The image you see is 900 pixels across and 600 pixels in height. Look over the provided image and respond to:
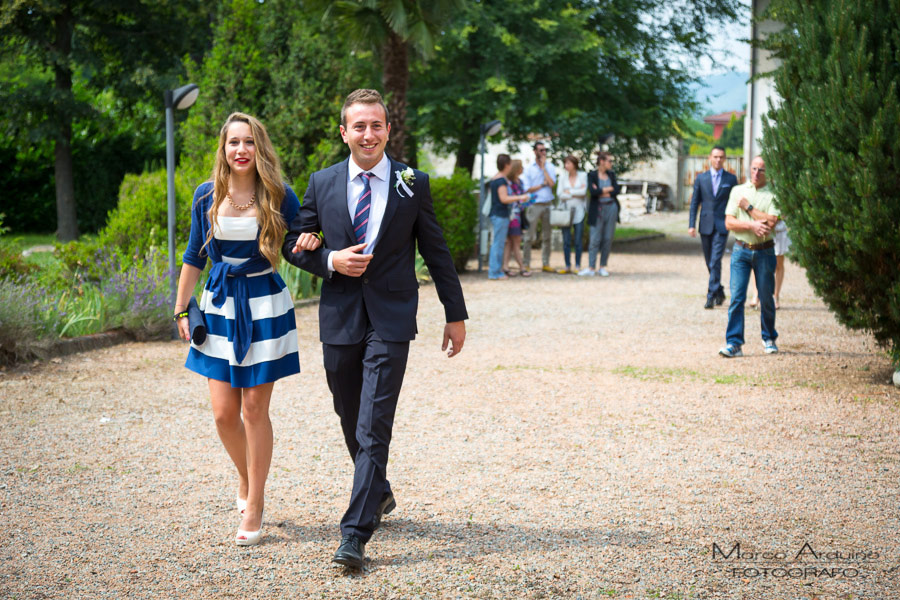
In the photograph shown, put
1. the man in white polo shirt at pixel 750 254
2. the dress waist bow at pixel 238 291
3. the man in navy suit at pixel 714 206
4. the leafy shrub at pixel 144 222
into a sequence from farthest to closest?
the leafy shrub at pixel 144 222 < the man in navy suit at pixel 714 206 < the man in white polo shirt at pixel 750 254 < the dress waist bow at pixel 238 291

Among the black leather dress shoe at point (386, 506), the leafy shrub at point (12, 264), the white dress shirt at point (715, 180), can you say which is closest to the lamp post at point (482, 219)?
the white dress shirt at point (715, 180)

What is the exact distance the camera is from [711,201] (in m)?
12.6

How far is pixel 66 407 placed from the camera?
23.7 feet

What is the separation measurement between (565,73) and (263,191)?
1872 centimetres

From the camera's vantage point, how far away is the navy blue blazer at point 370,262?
425 cm

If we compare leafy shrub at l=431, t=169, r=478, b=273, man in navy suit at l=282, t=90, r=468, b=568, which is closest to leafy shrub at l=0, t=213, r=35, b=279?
leafy shrub at l=431, t=169, r=478, b=273

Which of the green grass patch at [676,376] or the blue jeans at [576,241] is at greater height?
the blue jeans at [576,241]

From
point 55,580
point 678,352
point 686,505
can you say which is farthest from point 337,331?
point 678,352

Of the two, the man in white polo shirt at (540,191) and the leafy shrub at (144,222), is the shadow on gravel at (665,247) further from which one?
the leafy shrub at (144,222)

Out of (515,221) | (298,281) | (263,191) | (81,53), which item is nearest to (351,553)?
(263,191)

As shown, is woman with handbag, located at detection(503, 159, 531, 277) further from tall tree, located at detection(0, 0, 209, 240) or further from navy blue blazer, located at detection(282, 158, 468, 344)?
tall tree, located at detection(0, 0, 209, 240)

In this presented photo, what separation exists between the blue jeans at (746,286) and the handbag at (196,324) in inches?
236

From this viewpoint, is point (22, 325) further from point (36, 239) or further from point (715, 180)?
point (36, 239)

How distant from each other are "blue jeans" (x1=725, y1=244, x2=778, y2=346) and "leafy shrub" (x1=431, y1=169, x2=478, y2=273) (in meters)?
7.24
